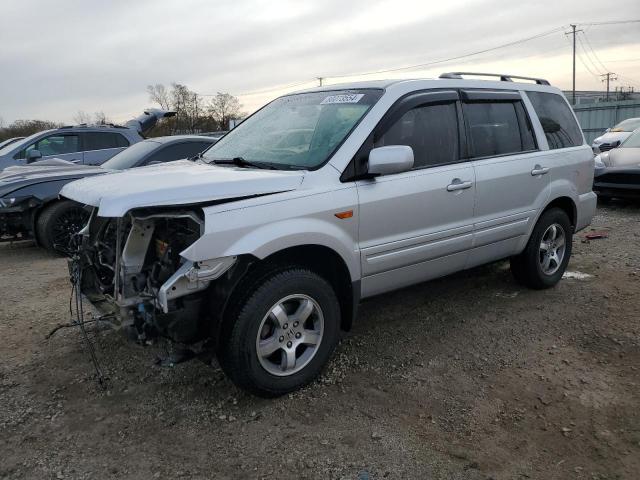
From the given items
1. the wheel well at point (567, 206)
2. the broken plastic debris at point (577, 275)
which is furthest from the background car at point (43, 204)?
the broken plastic debris at point (577, 275)

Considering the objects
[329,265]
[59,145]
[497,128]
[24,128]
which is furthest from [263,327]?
[24,128]

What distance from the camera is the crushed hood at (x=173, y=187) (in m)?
2.81

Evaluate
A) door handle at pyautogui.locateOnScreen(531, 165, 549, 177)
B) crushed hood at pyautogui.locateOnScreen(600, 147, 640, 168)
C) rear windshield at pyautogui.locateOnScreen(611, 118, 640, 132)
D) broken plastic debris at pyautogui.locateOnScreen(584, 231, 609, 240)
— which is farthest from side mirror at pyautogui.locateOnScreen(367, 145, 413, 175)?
rear windshield at pyautogui.locateOnScreen(611, 118, 640, 132)

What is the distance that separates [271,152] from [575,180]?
121 inches

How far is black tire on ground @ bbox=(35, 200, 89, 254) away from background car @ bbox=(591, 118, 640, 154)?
12325 mm

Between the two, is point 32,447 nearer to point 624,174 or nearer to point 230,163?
point 230,163

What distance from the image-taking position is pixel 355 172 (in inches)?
137

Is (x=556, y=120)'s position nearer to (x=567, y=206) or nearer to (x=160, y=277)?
(x=567, y=206)

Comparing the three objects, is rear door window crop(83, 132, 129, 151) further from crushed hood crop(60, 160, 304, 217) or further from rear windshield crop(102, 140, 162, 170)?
crushed hood crop(60, 160, 304, 217)

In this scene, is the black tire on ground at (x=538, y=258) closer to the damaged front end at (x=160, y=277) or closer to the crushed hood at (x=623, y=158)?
the damaged front end at (x=160, y=277)

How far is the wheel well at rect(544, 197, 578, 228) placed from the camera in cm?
506

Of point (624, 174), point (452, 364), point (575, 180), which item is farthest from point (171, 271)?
point (624, 174)

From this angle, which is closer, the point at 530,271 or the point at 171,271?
the point at 171,271

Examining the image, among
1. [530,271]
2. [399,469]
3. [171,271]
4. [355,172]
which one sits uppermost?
[355,172]
